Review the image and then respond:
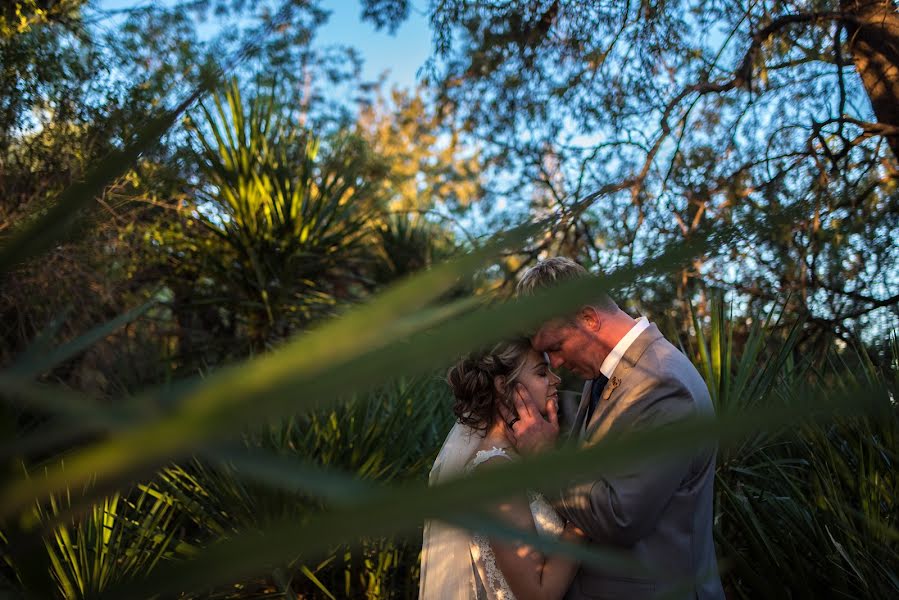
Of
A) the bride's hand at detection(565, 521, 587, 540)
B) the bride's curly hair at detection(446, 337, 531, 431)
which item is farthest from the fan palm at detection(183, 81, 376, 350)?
the bride's hand at detection(565, 521, 587, 540)

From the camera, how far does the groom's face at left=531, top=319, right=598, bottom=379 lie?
309cm

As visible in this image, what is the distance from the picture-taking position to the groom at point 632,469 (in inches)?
95.8

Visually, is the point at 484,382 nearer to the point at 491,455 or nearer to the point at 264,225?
the point at 491,455

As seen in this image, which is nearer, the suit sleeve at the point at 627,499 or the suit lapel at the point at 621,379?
the suit sleeve at the point at 627,499

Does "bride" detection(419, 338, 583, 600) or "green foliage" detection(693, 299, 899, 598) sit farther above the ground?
"bride" detection(419, 338, 583, 600)

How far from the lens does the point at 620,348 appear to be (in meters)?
2.95

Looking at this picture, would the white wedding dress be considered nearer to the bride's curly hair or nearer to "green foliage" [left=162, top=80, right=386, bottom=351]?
the bride's curly hair

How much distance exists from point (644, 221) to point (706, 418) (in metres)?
6.28

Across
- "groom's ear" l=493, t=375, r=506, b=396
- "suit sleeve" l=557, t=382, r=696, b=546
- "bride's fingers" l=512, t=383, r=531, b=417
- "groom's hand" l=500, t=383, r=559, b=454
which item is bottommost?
"suit sleeve" l=557, t=382, r=696, b=546

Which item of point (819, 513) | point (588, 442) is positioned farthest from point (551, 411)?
point (819, 513)

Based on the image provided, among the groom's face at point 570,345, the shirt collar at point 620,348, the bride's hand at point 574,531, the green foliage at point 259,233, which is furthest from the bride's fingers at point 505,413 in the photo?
the green foliage at point 259,233

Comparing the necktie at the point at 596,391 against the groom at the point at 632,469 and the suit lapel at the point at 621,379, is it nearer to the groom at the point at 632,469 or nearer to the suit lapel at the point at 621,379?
the groom at the point at 632,469

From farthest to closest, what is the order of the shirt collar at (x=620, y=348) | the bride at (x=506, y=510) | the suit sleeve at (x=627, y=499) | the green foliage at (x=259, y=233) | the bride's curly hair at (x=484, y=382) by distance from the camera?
1. the green foliage at (x=259, y=233)
2. the bride's curly hair at (x=484, y=382)
3. the shirt collar at (x=620, y=348)
4. the bride at (x=506, y=510)
5. the suit sleeve at (x=627, y=499)

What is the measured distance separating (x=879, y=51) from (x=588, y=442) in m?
4.11
